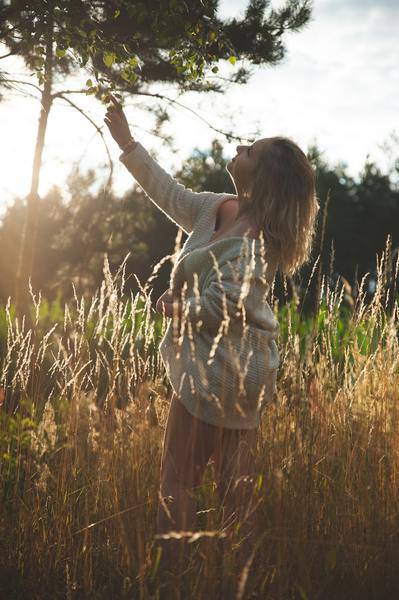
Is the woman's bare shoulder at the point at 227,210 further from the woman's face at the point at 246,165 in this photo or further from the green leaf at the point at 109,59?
the green leaf at the point at 109,59

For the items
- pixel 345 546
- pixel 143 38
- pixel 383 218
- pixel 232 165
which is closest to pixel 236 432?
pixel 345 546

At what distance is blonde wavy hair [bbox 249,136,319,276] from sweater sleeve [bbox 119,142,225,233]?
0.41 metres

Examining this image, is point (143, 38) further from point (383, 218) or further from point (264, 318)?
point (383, 218)

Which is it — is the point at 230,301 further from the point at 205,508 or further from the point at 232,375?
the point at 205,508

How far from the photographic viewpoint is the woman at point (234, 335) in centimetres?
203

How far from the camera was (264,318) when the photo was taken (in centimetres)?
212

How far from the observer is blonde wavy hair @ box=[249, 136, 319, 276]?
2.15m

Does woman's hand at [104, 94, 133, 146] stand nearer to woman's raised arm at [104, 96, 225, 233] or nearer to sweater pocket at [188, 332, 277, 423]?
woman's raised arm at [104, 96, 225, 233]

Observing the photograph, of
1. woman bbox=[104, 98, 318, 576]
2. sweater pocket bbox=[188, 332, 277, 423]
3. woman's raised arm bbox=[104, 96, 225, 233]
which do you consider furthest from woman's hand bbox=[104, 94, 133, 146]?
sweater pocket bbox=[188, 332, 277, 423]

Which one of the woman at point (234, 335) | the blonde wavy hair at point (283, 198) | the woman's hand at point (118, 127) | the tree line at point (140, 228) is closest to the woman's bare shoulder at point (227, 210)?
the woman at point (234, 335)

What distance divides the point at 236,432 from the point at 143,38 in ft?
17.3

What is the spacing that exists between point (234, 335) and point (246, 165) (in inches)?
22.6

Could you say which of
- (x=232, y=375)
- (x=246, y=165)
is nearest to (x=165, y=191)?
(x=246, y=165)

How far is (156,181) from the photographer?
2680mm
